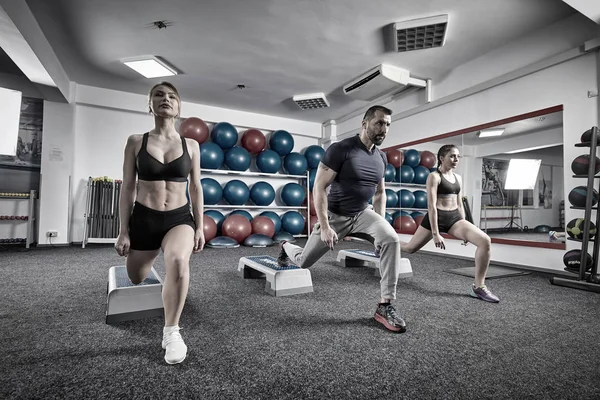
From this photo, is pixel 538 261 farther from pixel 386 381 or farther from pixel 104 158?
pixel 104 158

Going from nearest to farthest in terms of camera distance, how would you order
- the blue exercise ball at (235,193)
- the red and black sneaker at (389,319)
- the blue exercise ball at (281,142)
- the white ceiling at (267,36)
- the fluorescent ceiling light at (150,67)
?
the red and black sneaker at (389,319), the white ceiling at (267,36), the fluorescent ceiling light at (150,67), the blue exercise ball at (235,193), the blue exercise ball at (281,142)

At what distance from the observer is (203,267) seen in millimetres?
3764

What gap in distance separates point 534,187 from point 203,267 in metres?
4.56

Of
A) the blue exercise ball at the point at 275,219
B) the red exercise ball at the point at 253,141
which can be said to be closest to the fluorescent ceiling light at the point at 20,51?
the red exercise ball at the point at 253,141

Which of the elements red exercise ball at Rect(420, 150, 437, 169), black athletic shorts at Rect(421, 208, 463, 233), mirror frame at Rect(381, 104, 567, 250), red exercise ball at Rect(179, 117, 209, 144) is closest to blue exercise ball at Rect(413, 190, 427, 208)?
red exercise ball at Rect(420, 150, 437, 169)

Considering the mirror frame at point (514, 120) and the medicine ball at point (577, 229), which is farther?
the mirror frame at point (514, 120)

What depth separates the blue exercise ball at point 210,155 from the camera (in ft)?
19.3

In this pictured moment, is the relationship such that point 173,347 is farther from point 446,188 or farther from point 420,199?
point 420,199

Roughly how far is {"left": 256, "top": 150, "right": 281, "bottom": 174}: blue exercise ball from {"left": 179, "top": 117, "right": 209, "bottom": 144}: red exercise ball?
120 centimetres

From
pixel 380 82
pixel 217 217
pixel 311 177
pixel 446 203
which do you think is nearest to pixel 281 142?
pixel 311 177

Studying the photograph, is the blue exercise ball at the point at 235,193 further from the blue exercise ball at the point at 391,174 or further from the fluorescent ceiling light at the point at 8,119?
the fluorescent ceiling light at the point at 8,119

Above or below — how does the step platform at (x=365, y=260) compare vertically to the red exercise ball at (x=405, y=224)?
below

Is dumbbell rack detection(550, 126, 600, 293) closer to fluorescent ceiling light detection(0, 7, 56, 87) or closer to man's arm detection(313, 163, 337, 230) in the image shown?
man's arm detection(313, 163, 337, 230)

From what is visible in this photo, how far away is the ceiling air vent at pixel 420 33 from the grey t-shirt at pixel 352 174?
2221mm
